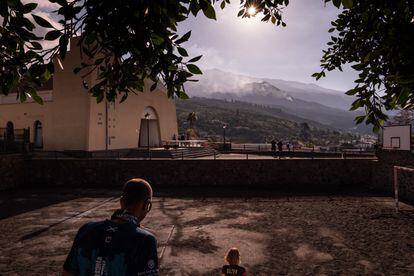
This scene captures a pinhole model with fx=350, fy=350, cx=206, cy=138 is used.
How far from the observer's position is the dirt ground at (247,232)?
8188mm

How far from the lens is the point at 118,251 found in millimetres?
2752

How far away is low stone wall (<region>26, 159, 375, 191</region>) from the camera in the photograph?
21.7 metres

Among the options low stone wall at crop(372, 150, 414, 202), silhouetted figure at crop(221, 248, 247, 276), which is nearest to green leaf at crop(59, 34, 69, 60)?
silhouetted figure at crop(221, 248, 247, 276)

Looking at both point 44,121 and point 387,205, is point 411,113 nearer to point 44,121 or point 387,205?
point 387,205

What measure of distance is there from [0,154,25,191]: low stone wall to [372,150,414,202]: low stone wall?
21.2 meters

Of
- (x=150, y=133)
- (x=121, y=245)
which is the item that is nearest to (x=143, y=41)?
(x=121, y=245)

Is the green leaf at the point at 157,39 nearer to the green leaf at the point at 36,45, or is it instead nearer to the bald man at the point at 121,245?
the green leaf at the point at 36,45

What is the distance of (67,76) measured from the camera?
3006 centimetres

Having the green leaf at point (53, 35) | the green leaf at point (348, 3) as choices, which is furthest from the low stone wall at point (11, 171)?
the green leaf at point (348, 3)

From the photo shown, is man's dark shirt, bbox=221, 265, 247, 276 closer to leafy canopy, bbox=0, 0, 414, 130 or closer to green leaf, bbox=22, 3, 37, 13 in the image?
leafy canopy, bbox=0, 0, 414, 130

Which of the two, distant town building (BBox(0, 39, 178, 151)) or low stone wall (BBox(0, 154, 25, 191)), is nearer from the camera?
low stone wall (BBox(0, 154, 25, 191))

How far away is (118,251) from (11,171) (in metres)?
21.2

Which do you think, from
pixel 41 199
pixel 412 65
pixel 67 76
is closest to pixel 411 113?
pixel 67 76

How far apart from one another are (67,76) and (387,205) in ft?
85.7
